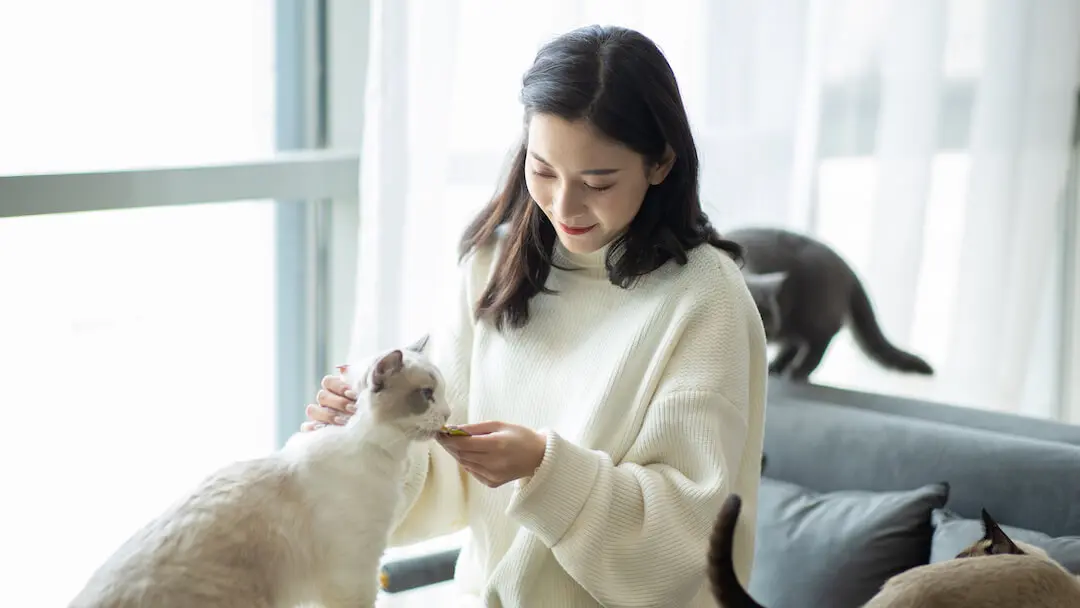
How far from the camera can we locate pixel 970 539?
162 centimetres

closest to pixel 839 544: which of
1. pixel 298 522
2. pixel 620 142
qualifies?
pixel 620 142

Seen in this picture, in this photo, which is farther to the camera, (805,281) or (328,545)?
(805,281)

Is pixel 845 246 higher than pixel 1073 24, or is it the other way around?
pixel 1073 24

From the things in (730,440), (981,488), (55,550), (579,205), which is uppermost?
(579,205)

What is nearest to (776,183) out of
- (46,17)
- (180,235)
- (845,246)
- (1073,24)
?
(845,246)

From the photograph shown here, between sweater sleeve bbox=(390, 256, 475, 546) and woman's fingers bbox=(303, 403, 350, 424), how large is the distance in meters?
0.19

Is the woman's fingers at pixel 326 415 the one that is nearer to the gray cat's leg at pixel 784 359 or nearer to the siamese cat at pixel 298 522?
the siamese cat at pixel 298 522

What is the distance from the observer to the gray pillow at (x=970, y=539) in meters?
1.53

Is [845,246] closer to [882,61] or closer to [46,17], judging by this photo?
[882,61]

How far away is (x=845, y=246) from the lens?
9.86ft

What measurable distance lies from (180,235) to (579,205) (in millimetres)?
1018

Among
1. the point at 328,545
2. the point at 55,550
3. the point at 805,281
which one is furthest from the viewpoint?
the point at 805,281

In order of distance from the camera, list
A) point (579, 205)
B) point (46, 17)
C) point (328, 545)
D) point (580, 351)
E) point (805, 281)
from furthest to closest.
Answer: point (805, 281) < point (46, 17) < point (580, 351) < point (579, 205) < point (328, 545)

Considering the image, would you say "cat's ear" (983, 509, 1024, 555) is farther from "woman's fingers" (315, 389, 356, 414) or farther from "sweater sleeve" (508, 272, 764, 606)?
"woman's fingers" (315, 389, 356, 414)
